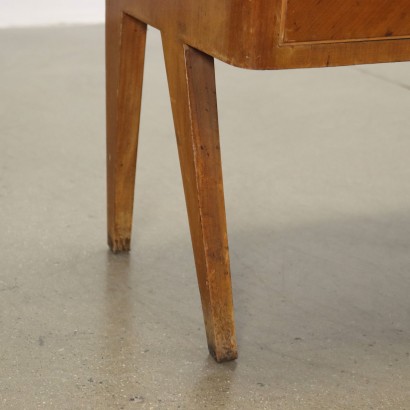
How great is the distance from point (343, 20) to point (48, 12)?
3.40 meters

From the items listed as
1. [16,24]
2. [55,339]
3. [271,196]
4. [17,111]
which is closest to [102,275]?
[55,339]

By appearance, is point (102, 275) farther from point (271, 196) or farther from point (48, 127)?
point (48, 127)

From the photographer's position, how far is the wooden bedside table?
0.97 m

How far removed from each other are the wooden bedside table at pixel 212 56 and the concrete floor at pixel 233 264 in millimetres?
98

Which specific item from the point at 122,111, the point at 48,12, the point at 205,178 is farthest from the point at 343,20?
the point at 48,12

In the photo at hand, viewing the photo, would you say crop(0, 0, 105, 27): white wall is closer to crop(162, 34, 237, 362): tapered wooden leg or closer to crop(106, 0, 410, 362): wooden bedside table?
crop(106, 0, 410, 362): wooden bedside table

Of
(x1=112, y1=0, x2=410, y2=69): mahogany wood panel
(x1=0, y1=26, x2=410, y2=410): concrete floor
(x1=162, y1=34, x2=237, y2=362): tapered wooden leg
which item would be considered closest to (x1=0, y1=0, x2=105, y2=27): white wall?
(x1=0, y1=26, x2=410, y2=410): concrete floor

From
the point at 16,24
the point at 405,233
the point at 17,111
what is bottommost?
the point at 16,24

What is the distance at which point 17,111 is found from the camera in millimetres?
2504

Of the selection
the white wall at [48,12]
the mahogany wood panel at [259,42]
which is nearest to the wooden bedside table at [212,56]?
the mahogany wood panel at [259,42]

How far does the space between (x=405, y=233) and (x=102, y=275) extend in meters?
0.57

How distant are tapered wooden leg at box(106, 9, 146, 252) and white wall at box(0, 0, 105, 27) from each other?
2.58 m

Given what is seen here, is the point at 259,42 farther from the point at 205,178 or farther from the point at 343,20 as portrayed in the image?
the point at 205,178

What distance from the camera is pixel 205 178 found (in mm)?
1146
